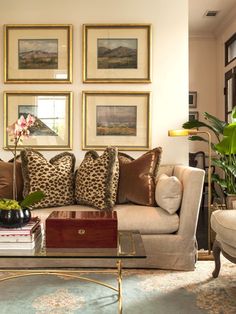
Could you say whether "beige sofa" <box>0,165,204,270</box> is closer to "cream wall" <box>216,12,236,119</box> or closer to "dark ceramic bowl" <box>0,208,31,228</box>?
"dark ceramic bowl" <box>0,208,31,228</box>

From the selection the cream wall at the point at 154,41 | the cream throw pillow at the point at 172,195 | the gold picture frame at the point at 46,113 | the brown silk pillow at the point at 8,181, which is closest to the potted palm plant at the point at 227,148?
the cream wall at the point at 154,41

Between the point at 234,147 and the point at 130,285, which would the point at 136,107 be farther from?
the point at 130,285

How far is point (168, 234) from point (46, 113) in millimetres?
1744

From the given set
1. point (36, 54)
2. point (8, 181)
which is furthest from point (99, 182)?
point (36, 54)

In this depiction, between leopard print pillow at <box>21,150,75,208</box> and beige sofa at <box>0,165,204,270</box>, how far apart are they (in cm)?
28

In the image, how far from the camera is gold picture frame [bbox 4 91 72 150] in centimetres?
371

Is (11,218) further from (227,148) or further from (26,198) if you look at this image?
(227,148)

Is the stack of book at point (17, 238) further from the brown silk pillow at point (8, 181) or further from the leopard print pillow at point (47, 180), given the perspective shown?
the brown silk pillow at point (8, 181)

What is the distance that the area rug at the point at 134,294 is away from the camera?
6.98ft

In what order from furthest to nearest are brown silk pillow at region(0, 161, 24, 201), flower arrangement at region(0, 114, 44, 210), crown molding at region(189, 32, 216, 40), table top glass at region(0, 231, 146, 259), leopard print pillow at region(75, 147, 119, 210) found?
1. crown molding at region(189, 32, 216, 40)
2. brown silk pillow at region(0, 161, 24, 201)
3. leopard print pillow at region(75, 147, 119, 210)
4. flower arrangement at region(0, 114, 44, 210)
5. table top glass at region(0, 231, 146, 259)

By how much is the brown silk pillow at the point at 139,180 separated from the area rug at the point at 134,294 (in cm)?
60

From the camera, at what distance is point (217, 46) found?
637 cm

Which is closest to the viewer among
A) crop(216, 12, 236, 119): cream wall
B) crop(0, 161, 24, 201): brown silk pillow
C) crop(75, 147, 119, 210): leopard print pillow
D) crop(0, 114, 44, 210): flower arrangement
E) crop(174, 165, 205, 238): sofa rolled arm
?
crop(0, 114, 44, 210): flower arrangement

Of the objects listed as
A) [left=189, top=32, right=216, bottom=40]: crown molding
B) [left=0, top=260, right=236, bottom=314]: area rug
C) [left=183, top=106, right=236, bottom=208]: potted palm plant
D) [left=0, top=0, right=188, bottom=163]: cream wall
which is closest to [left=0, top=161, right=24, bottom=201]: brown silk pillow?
[left=0, top=0, right=188, bottom=163]: cream wall
